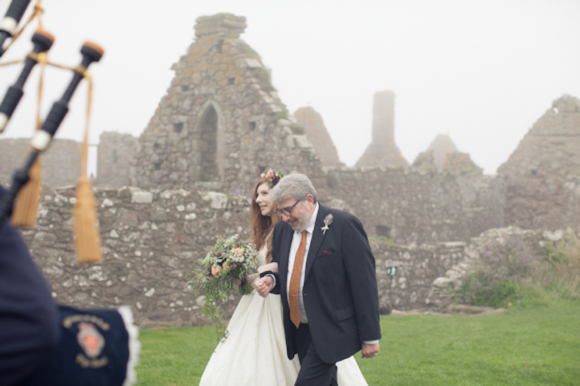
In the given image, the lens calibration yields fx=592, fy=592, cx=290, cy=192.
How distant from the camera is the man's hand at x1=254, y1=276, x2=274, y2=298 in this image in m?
4.55

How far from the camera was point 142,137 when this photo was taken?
17.1 m

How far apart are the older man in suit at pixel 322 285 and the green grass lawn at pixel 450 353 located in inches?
98.0

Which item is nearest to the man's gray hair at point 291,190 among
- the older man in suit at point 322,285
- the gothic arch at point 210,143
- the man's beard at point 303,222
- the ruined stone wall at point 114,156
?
the older man in suit at point 322,285

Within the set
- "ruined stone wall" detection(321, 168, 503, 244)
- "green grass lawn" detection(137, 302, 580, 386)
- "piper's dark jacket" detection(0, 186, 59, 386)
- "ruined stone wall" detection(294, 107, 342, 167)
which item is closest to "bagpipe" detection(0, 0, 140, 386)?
"piper's dark jacket" detection(0, 186, 59, 386)

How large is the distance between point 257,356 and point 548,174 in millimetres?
19873

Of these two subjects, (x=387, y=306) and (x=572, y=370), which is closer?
(x=572, y=370)

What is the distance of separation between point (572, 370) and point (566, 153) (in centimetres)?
1645

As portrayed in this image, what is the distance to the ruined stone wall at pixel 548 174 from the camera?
21.6m

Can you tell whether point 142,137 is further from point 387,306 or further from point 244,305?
point 244,305

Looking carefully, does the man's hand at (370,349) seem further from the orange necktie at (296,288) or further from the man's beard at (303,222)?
the man's beard at (303,222)

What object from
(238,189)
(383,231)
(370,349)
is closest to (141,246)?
(370,349)

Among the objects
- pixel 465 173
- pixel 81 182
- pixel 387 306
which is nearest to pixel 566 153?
pixel 465 173

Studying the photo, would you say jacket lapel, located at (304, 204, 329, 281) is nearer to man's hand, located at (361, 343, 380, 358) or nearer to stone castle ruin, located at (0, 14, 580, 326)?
man's hand, located at (361, 343, 380, 358)

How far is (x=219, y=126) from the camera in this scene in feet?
51.1
